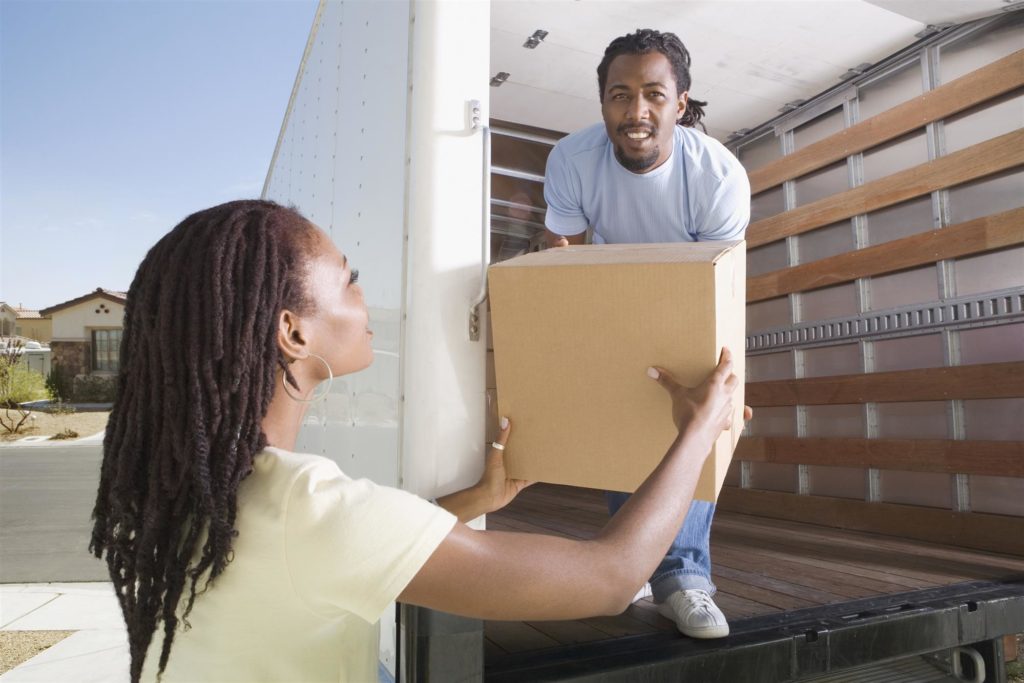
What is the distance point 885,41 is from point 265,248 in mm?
2671

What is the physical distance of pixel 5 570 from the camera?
5883mm

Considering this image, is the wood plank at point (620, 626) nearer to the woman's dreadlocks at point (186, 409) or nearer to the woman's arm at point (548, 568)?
the woman's arm at point (548, 568)

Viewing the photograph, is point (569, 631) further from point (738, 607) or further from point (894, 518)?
point (894, 518)

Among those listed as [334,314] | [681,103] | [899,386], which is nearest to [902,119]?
[899,386]

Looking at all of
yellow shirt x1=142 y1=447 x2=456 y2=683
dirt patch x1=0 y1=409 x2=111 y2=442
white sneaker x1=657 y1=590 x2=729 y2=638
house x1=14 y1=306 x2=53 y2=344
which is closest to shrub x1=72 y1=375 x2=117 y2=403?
dirt patch x1=0 y1=409 x2=111 y2=442

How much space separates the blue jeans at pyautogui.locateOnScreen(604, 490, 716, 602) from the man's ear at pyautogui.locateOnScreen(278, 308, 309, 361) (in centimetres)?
100

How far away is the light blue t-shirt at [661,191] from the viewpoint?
177 centimetres

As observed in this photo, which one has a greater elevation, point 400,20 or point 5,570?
point 400,20

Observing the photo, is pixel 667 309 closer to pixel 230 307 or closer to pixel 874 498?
pixel 230 307

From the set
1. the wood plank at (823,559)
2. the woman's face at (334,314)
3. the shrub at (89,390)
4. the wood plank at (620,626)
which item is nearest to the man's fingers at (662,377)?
the woman's face at (334,314)

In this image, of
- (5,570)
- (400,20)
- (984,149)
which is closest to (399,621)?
(400,20)

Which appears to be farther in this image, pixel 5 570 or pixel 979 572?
pixel 5 570

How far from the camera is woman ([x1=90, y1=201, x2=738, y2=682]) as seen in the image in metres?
0.77

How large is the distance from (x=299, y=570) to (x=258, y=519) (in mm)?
73
